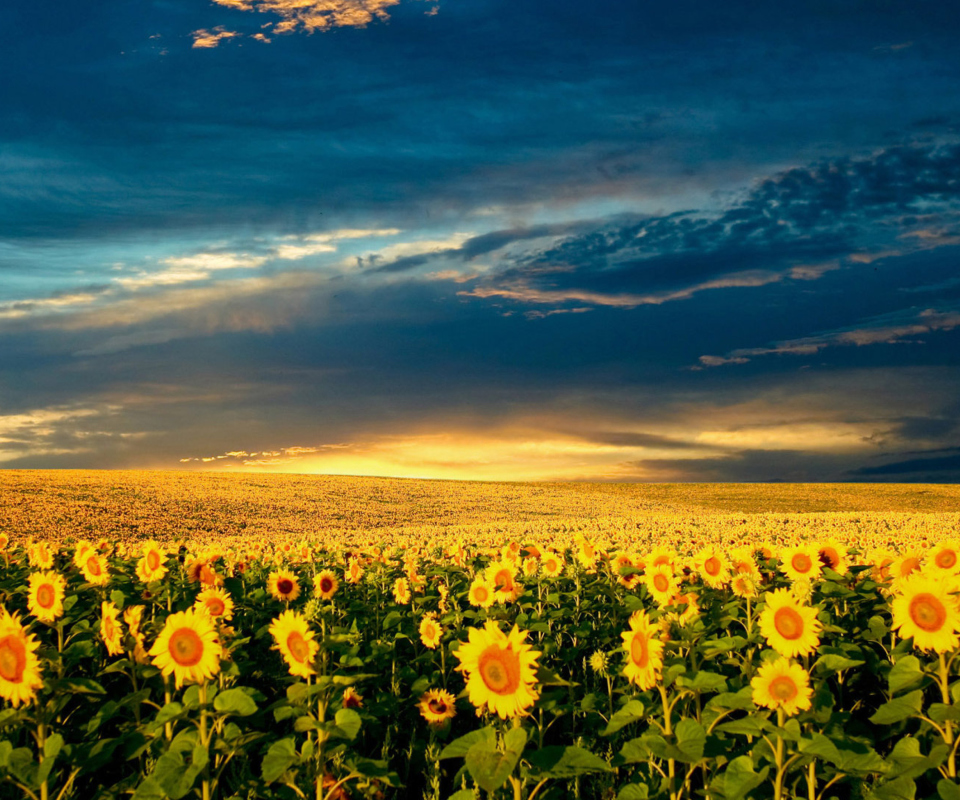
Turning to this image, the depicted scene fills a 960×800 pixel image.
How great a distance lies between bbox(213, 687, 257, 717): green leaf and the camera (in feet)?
16.8

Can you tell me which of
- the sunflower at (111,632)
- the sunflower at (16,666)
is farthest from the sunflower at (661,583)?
the sunflower at (16,666)

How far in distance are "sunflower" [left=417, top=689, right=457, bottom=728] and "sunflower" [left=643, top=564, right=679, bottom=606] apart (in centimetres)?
231

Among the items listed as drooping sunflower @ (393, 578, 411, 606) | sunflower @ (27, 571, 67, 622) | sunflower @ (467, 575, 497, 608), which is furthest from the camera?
drooping sunflower @ (393, 578, 411, 606)

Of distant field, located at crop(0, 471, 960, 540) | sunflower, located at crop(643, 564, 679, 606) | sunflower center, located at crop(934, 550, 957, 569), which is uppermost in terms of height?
sunflower center, located at crop(934, 550, 957, 569)

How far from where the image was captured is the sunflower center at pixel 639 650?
5.35 m

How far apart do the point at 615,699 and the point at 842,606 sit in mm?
3000

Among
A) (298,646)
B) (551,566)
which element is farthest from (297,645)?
(551,566)

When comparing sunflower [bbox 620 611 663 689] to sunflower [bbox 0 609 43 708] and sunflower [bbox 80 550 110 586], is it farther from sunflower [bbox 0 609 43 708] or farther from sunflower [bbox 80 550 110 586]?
sunflower [bbox 80 550 110 586]

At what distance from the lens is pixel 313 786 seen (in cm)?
555

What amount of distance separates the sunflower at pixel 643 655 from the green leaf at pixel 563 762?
2.90ft

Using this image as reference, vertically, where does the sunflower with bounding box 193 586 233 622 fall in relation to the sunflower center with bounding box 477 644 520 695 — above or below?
below

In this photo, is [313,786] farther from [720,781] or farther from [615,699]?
[615,699]

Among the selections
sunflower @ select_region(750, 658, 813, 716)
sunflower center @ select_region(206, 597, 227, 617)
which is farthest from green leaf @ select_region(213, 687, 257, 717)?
sunflower @ select_region(750, 658, 813, 716)

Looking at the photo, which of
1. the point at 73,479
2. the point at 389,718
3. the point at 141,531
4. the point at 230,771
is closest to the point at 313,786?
the point at 230,771
